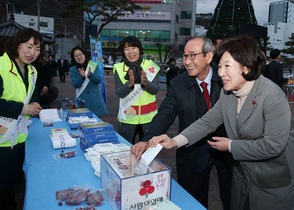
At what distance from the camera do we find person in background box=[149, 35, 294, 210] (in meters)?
1.44

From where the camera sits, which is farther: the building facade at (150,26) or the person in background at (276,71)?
the building facade at (150,26)

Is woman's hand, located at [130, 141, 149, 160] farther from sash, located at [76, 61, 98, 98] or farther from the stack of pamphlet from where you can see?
sash, located at [76, 61, 98, 98]

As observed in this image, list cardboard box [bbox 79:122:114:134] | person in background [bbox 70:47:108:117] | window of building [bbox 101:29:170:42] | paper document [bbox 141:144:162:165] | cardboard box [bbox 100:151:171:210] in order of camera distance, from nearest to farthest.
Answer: cardboard box [bbox 100:151:171:210], paper document [bbox 141:144:162:165], cardboard box [bbox 79:122:114:134], person in background [bbox 70:47:108:117], window of building [bbox 101:29:170:42]

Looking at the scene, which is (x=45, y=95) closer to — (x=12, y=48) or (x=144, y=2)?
(x=12, y=48)

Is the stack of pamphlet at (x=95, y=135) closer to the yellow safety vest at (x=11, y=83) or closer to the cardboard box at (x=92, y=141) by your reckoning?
the cardboard box at (x=92, y=141)

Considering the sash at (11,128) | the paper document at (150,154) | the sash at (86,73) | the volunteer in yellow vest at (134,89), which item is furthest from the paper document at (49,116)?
the paper document at (150,154)

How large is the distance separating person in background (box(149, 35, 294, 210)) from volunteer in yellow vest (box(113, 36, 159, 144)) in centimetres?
156

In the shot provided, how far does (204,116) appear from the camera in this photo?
1.94 m

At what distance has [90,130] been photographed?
2250 mm

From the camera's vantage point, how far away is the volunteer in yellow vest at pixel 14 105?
212 centimetres

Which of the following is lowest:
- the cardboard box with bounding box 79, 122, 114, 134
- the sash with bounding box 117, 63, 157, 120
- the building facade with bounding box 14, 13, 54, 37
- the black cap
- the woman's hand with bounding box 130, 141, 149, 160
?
the cardboard box with bounding box 79, 122, 114, 134

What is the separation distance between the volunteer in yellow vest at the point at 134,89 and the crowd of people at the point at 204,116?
1cm

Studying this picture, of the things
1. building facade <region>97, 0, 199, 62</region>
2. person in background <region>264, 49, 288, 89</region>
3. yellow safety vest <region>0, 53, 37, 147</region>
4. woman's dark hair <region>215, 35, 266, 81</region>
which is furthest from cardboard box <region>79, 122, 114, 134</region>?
building facade <region>97, 0, 199, 62</region>

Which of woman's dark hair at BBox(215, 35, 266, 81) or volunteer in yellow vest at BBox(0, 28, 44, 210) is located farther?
volunteer in yellow vest at BBox(0, 28, 44, 210)
